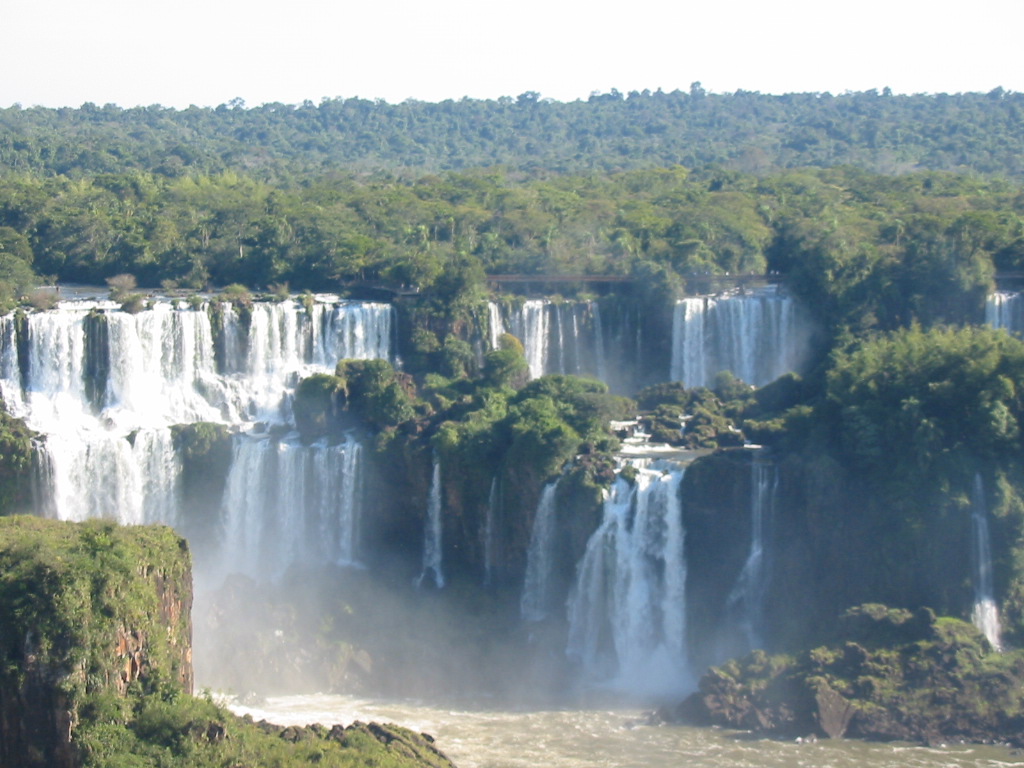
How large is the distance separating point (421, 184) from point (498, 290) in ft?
87.4

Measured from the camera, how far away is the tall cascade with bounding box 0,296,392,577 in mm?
42469

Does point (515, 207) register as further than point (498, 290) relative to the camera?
Yes

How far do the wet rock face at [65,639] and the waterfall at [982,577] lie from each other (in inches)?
770

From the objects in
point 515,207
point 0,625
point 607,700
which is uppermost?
point 515,207

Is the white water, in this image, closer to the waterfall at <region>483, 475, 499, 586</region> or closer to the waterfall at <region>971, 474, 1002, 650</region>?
the waterfall at <region>971, 474, 1002, 650</region>

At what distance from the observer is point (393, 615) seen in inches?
1561

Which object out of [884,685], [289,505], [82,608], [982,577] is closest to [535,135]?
[289,505]

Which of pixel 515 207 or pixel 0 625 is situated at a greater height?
pixel 515 207

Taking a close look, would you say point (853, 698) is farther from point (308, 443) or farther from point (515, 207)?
point (515, 207)

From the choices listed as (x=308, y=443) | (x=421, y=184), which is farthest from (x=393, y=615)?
(x=421, y=184)

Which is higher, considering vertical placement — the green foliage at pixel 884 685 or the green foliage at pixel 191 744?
the green foliage at pixel 191 744

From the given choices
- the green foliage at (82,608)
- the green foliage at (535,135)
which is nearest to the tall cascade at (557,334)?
the green foliage at (82,608)

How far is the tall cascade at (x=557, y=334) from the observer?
50406mm

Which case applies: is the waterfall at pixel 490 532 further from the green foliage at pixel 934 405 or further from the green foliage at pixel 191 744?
the green foliage at pixel 191 744
